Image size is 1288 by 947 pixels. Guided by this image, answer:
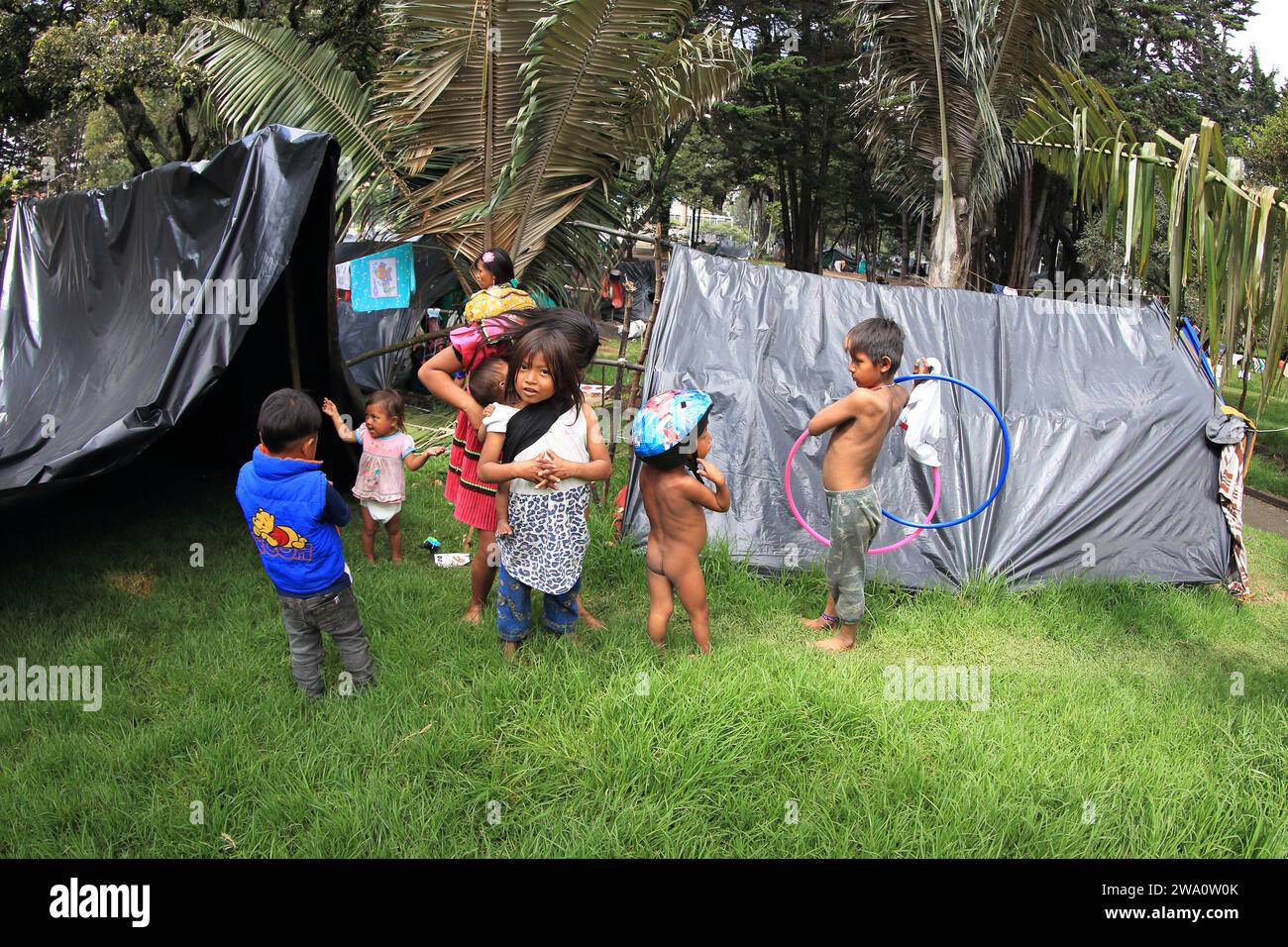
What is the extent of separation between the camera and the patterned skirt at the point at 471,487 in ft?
14.2

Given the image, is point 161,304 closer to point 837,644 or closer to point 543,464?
point 543,464

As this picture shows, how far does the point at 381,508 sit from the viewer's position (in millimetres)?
5293

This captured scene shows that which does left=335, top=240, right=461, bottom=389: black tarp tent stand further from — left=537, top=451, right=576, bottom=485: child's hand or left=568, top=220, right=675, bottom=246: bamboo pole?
left=537, top=451, right=576, bottom=485: child's hand

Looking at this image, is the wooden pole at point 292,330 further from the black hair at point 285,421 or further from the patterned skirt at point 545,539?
the patterned skirt at point 545,539

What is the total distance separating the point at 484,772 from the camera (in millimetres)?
3215

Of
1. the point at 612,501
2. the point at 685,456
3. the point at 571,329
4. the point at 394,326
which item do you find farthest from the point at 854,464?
the point at 394,326

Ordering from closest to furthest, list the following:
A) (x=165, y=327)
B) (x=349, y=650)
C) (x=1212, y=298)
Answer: (x=1212, y=298) < (x=349, y=650) < (x=165, y=327)

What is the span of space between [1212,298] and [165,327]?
16.1ft

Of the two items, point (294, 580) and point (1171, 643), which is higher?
point (294, 580)

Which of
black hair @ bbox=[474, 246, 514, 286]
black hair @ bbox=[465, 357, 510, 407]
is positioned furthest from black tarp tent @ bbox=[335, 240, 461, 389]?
black hair @ bbox=[465, 357, 510, 407]

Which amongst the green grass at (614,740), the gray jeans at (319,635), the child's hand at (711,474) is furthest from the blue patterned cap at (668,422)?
the gray jeans at (319,635)

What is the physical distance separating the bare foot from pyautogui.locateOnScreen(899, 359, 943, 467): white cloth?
5.15ft

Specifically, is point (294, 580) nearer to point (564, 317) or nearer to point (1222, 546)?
point (564, 317)

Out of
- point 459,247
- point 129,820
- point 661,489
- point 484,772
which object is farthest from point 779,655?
point 459,247
